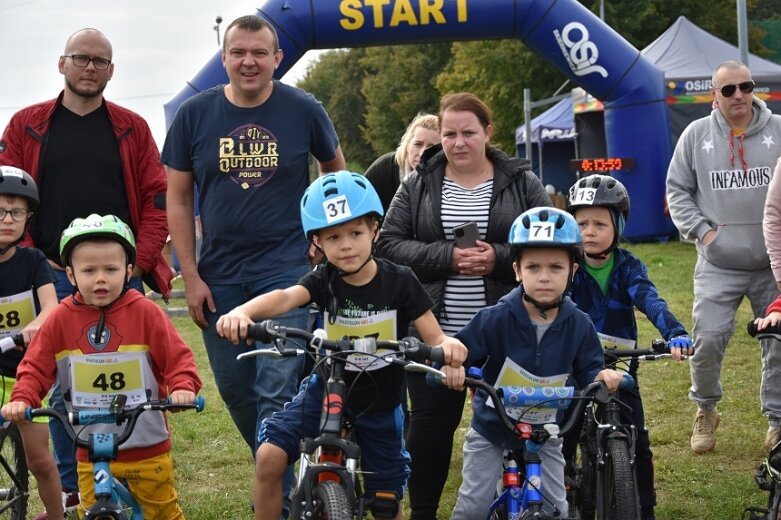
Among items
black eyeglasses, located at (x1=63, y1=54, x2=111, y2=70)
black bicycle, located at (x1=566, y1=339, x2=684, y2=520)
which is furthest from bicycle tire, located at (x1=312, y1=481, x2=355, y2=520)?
black eyeglasses, located at (x1=63, y1=54, x2=111, y2=70)

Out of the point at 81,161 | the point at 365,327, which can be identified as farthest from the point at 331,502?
the point at 81,161

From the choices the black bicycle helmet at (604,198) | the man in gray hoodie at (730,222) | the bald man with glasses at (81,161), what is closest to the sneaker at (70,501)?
the bald man with glasses at (81,161)

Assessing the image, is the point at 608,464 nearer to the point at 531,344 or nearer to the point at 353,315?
the point at 531,344

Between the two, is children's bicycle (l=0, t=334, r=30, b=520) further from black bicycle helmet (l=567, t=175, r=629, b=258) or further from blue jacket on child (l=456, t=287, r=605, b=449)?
black bicycle helmet (l=567, t=175, r=629, b=258)

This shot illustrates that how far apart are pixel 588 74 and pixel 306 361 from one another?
10963 mm

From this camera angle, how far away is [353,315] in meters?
4.95

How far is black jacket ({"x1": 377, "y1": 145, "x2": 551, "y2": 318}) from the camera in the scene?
6.02 meters

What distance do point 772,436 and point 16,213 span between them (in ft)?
17.0

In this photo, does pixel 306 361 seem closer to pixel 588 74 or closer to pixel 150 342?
pixel 150 342

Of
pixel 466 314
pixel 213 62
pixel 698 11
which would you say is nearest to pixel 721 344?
pixel 466 314

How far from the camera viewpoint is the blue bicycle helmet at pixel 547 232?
4.84 meters

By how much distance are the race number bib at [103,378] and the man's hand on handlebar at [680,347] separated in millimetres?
2389

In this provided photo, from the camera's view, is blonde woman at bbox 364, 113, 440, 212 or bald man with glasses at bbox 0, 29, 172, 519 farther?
blonde woman at bbox 364, 113, 440, 212

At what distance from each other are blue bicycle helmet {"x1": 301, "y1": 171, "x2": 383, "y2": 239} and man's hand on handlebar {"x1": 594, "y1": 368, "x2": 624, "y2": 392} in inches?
46.0
